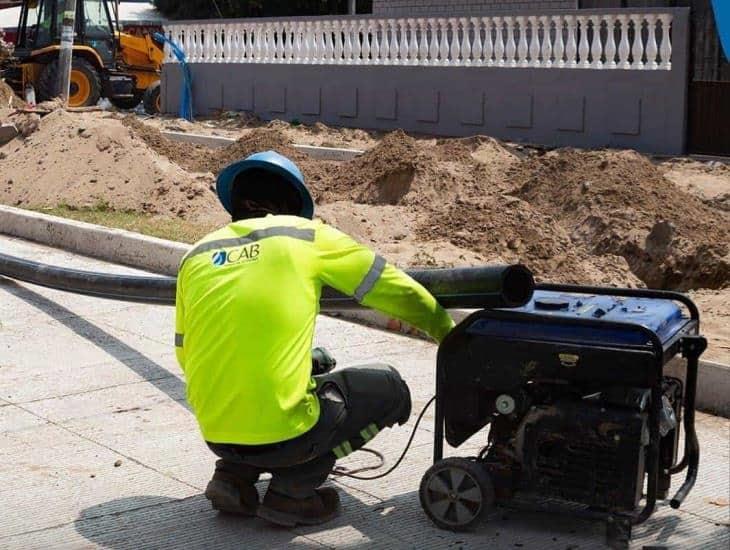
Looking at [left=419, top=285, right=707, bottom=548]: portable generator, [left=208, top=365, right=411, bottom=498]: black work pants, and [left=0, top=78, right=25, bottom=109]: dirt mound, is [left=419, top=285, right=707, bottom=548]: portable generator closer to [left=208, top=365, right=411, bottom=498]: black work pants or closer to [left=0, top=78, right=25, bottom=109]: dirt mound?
[left=208, top=365, right=411, bottom=498]: black work pants

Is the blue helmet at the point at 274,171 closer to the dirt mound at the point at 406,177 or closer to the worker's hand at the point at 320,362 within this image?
the worker's hand at the point at 320,362

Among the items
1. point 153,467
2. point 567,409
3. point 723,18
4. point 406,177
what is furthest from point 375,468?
point 406,177

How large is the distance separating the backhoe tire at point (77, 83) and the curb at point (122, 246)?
14457mm

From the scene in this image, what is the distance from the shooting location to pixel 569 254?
35.9 ft

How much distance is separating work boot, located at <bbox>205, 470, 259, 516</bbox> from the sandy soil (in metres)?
4.14

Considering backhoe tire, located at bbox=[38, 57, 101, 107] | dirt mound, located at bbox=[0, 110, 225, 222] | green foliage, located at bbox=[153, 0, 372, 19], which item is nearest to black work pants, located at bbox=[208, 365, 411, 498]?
dirt mound, located at bbox=[0, 110, 225, 222]

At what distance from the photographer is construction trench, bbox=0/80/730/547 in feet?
15.5

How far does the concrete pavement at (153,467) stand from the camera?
16.9 ft

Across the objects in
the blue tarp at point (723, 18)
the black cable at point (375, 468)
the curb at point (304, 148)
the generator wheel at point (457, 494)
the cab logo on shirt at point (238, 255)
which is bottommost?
the curb at point (304, 148)

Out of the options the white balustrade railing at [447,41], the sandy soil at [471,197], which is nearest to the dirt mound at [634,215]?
the sandy soil at [471,197]

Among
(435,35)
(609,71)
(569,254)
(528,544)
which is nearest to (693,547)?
(528,544)

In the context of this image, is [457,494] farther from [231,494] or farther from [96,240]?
[96,240]

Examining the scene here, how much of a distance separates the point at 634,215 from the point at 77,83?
58.6 ft

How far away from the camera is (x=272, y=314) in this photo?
4887 millimetres
